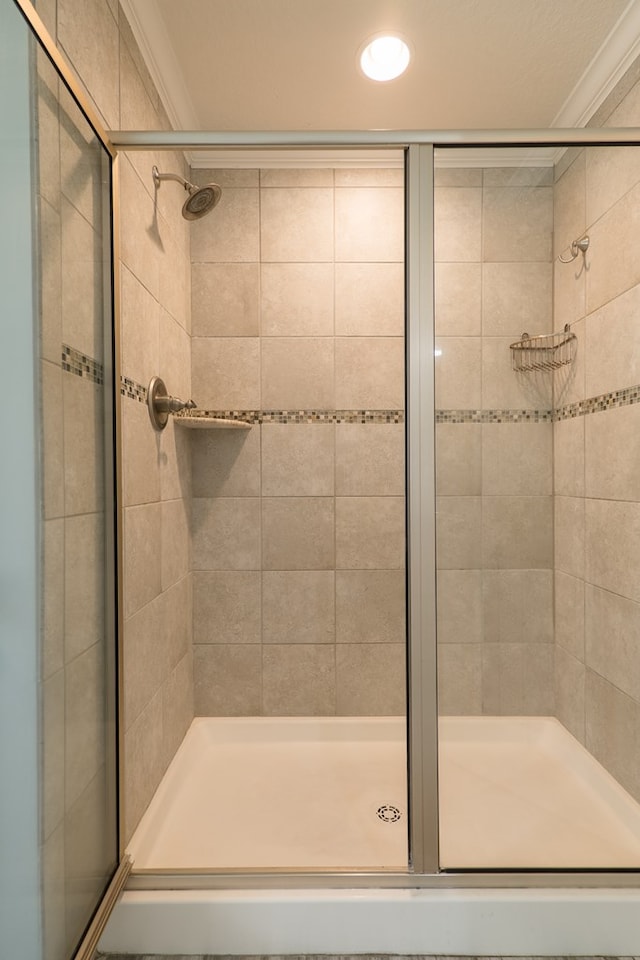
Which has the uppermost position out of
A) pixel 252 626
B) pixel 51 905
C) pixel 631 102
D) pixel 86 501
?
pixel 631 102

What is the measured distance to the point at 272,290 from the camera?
7.30 ft

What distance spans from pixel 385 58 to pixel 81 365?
1.41 metres

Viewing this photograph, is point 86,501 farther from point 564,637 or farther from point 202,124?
point 202,124

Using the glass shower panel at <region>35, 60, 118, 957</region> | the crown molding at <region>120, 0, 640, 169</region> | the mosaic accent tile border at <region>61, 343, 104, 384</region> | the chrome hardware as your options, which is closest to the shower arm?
the crown molding at <region>120, 0, 640, 169</region>

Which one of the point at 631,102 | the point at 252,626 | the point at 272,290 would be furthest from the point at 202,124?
the point at 252,626

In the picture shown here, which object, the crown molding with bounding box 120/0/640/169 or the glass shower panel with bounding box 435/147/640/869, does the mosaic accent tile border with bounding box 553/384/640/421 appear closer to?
the glass shower panel with bounding box 435/147/640/869

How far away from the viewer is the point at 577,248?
4.30 feet

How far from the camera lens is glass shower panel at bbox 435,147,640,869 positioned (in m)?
1.27

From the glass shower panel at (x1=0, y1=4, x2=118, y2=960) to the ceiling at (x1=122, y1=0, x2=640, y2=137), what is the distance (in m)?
0.74

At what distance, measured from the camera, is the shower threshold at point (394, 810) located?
1318 millimetres

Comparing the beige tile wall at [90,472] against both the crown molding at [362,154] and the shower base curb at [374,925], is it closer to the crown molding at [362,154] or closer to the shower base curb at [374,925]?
the crown molding at [362,154]

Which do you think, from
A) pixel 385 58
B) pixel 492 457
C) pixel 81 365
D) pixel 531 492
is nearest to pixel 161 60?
pixel 385 58

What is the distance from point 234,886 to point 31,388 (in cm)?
124

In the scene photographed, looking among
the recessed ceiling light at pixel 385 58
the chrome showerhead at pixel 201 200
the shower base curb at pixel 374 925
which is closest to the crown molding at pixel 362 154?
the chrome showerhead at pixel 201 200
